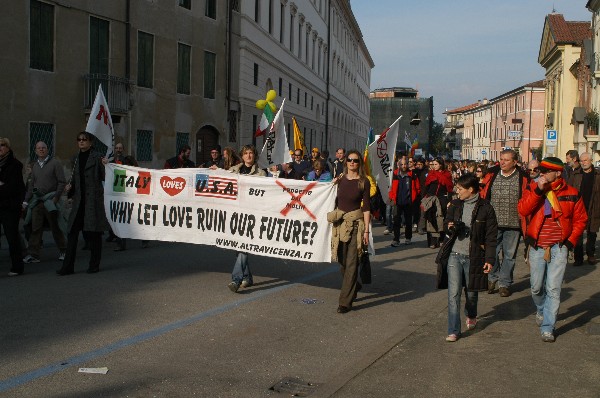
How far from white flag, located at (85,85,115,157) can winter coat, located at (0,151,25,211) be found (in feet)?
3.89

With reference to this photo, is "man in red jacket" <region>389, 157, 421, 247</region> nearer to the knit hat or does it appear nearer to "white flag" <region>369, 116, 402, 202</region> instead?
"white flag" <region>369, 116, 402, 202</region>

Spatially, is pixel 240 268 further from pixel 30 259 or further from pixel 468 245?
pixel 30 259

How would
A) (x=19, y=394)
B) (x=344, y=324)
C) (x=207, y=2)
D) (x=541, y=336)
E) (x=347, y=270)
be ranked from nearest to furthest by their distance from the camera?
(x=19, y=394)
(x=541, y=336)
(x=344, y=324)
(x=347, y=270)
(x=207, y=2)

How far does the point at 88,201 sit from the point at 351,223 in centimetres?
391

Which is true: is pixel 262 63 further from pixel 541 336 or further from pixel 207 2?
pixel 541 336

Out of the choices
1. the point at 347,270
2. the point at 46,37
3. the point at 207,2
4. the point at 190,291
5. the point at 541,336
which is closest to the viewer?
the point at 541,336

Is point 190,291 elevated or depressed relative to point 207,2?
depressed

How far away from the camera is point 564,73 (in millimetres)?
54688

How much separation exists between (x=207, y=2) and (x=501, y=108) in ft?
284

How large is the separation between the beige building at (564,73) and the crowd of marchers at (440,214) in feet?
125

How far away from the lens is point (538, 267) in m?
6.80

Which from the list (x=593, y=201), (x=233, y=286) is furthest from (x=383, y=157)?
(x=593, y=201)

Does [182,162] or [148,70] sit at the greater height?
[148,70]

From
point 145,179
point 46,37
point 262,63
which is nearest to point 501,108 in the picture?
point 262,63
